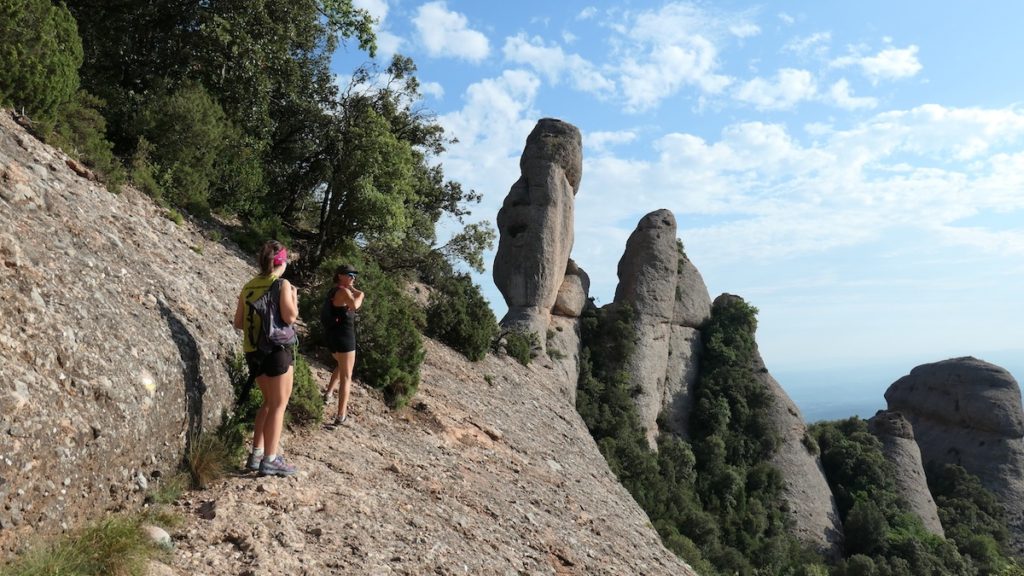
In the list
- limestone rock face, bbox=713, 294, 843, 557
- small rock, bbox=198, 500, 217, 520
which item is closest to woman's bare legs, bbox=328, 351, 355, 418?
small rock, bbox=198, 500, 217, 520

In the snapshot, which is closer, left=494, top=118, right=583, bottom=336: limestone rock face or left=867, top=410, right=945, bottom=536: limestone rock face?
left=494, top=118, right=583, bottom=336: limestone rock face

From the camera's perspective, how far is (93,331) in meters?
5.59

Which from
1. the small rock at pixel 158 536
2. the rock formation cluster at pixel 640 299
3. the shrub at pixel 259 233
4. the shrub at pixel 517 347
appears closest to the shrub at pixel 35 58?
the shrub at pixel 259 233

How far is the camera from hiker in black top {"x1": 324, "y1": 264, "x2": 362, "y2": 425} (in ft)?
28.6

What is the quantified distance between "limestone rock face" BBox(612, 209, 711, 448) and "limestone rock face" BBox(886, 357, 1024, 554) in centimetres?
1804

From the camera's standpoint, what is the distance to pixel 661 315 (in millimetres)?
36562

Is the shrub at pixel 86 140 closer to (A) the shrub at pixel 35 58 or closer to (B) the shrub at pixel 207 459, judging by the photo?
(A) the shrub at pixel 35 58

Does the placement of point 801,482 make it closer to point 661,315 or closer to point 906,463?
point 906,463

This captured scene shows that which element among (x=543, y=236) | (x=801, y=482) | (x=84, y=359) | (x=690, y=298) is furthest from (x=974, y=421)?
(x=84, y=359)

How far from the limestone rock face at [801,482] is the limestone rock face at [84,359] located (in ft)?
101

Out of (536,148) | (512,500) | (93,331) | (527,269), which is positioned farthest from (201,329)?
(536,148)

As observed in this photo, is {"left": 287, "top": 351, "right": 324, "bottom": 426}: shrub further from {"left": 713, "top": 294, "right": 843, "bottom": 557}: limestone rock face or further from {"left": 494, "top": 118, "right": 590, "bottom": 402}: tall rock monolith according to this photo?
{"left": 713, "top": 294, "right": 843, "bottom": 557}: limestone rock face

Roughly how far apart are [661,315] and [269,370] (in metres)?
31.7

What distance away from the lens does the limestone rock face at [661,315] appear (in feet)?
114
